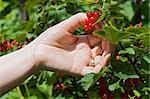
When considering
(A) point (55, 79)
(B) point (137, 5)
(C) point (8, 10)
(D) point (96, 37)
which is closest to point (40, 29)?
(A) point (55, 79)

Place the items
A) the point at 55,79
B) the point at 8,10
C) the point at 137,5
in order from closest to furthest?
the point at 55,79 → the point at 137,5 → the point at 8,10

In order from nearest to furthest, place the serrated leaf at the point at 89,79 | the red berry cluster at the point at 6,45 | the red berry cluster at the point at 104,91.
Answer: the serrated leaf at the point at 89,79 < the red berry cluster at the point at 104,91 < the red berry cluster at the point at 6,45

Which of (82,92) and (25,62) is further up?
(25,62)

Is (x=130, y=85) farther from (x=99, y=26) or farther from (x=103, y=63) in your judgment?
(x=99, y=26)

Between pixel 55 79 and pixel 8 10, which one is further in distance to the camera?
pixel 8 10

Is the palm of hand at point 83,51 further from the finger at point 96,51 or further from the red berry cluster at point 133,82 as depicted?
the red berry cluster at point 133,82

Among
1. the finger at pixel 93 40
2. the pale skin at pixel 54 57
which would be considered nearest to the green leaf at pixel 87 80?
the pale skin at pixel 54 57

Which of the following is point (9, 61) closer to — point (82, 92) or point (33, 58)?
point (33, 58)

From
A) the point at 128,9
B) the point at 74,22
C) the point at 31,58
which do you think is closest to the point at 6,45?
the point at 31,58
